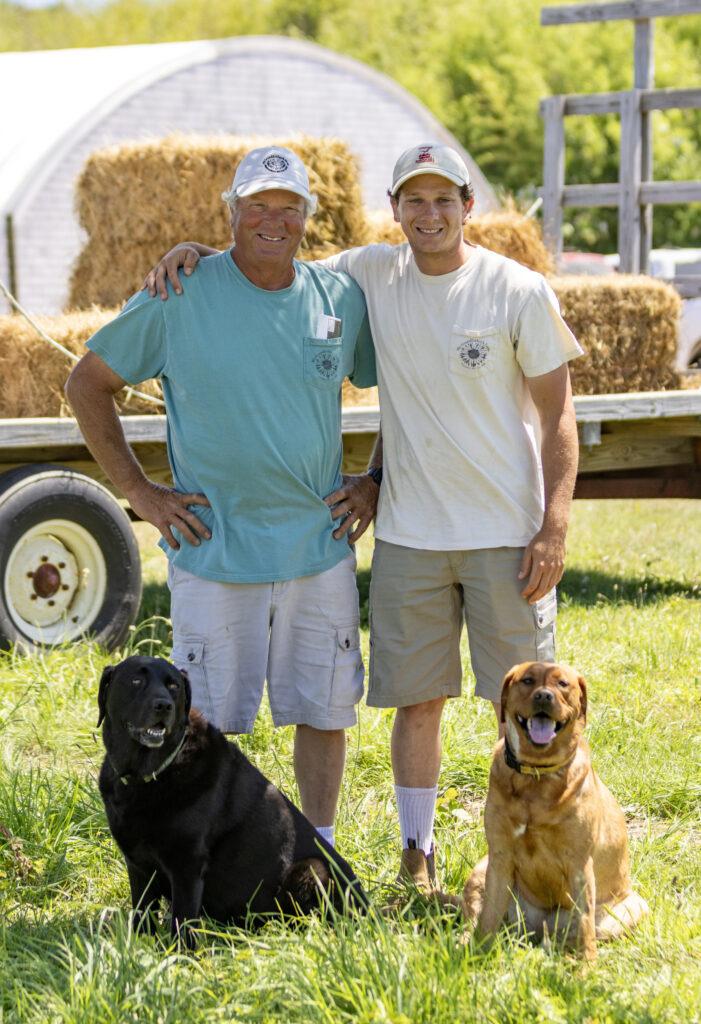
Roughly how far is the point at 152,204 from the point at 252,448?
509 centimetres

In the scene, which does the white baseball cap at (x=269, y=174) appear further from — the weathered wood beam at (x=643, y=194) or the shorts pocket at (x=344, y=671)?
the weathered wood beam at (x=643, y=194)

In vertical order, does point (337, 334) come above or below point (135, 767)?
above

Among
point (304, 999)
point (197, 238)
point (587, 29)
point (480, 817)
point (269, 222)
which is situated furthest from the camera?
point (587, 29)

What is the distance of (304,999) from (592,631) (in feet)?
12.8

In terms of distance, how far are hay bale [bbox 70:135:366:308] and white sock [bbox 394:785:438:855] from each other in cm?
485

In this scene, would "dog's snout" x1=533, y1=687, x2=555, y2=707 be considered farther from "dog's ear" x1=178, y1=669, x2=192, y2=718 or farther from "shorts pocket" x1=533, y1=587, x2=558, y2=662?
"dog's ear" x1=178, y1=669, x2=192, y2=718

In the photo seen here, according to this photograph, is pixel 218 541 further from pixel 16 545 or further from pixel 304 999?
pixel 16 545

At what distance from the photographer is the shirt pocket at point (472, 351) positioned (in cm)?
360

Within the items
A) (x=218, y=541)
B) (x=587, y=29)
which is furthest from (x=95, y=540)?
(x=587, y=29)

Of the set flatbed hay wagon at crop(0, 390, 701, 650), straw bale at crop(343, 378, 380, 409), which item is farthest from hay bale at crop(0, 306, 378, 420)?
straw bale at crop(343, 378, 380, 409)

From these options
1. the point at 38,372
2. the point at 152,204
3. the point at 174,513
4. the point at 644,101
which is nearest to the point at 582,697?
the point at 174,513

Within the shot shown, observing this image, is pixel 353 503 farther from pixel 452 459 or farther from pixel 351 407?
pixel 351 407

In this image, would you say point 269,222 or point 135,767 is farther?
point 269,222

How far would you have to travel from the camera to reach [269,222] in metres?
3.63
